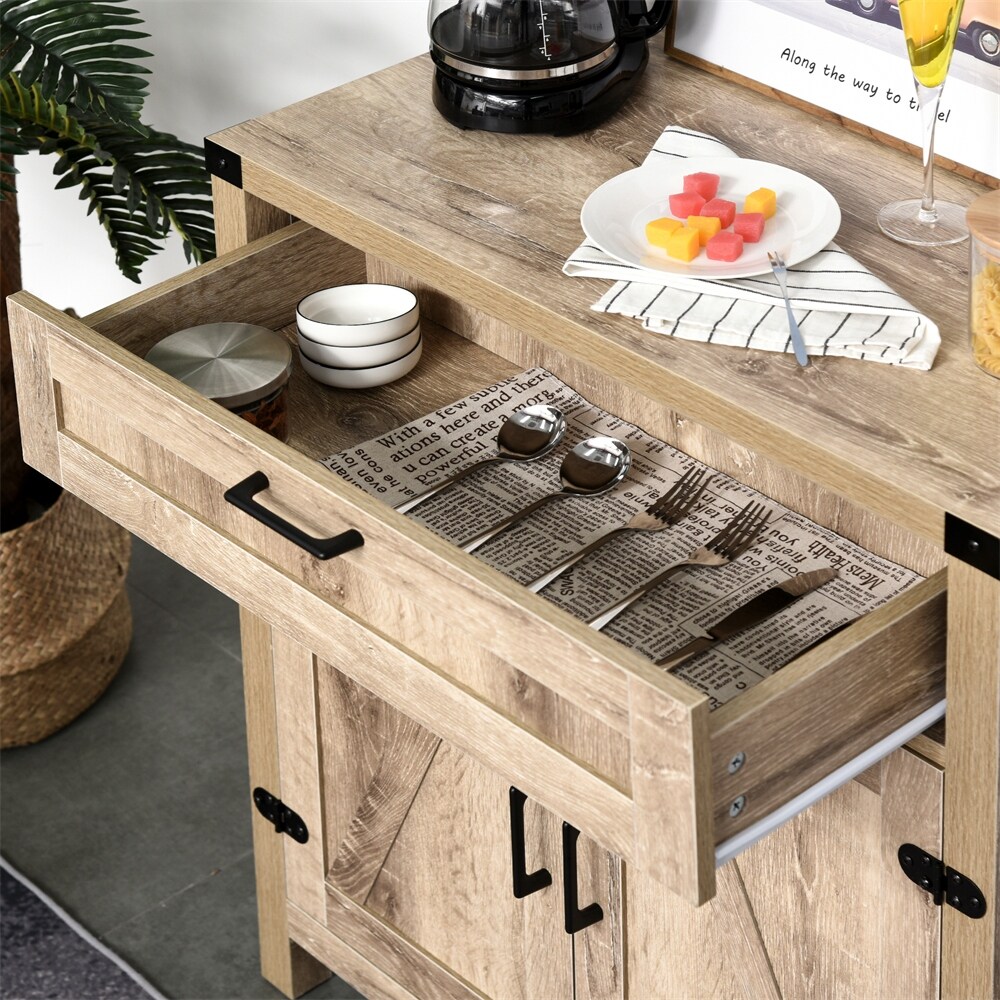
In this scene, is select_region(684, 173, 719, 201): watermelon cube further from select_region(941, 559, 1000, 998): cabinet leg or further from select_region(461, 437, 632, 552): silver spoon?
select_region(941, 559, 1000, 998): cabinet leg

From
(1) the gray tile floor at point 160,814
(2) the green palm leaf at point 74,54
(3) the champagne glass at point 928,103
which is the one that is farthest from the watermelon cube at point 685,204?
(1) the gray tile floor at point 160,814

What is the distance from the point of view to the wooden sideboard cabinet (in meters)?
0.99

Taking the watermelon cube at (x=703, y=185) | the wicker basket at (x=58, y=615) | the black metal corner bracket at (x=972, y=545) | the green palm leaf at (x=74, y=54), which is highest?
the watermelon cube at (x=703, y=185)

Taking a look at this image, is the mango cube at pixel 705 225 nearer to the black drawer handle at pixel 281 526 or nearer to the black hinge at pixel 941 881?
the black drawer handle at pixel 281 526

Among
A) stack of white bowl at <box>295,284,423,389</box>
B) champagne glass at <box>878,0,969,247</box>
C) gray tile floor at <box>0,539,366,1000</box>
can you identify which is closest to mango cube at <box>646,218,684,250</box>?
champagne glass at <box>878,0,969,247</box>

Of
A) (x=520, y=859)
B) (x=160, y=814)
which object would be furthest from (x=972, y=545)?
(x=160, y=814)

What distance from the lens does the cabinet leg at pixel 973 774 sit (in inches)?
39.3

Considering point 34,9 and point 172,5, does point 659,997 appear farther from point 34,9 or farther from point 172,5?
point 172,5

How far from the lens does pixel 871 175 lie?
131 centimetres

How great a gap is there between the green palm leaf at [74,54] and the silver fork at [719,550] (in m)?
0.79

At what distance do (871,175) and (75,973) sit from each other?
1255mm

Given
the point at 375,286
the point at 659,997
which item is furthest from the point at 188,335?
the point at 659,997

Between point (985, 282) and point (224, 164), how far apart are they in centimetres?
65

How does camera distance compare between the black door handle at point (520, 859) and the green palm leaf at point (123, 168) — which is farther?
the green palm leaf at point (123, 168)
